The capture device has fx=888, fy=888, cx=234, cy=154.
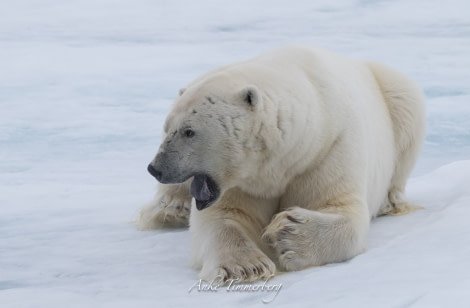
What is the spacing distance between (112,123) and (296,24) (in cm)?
506

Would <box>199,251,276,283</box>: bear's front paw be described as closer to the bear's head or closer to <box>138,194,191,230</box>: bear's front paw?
the bear's head

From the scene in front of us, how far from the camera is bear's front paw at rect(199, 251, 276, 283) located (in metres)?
2.76

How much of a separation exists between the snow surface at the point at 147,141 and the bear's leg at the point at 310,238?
51mm

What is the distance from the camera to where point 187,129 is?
2830 millimetres

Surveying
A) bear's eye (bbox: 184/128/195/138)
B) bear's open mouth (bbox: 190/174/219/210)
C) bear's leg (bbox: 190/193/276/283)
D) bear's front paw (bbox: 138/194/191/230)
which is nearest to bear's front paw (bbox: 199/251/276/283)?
bear's leg (bbox: 190/193/276/283)

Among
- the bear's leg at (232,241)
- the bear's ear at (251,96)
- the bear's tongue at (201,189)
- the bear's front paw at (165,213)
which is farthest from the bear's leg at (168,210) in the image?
the bear's ear at (251,96)

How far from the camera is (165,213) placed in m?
3.76

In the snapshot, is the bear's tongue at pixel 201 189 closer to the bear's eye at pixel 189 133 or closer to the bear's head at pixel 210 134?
the bear's head at pixel 210 134

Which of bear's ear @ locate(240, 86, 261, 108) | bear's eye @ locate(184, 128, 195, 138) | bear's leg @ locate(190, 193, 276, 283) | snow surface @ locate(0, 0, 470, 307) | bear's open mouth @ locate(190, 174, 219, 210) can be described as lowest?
snow surface @ locate(0, 0, 470, 307)

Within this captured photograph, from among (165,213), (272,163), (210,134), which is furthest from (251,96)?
(165,213)

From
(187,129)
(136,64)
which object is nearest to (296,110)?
(187,129)

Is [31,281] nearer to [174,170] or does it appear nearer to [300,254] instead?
[174,170]

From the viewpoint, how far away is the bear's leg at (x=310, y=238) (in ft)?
9.55

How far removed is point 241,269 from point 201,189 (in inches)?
12.9
